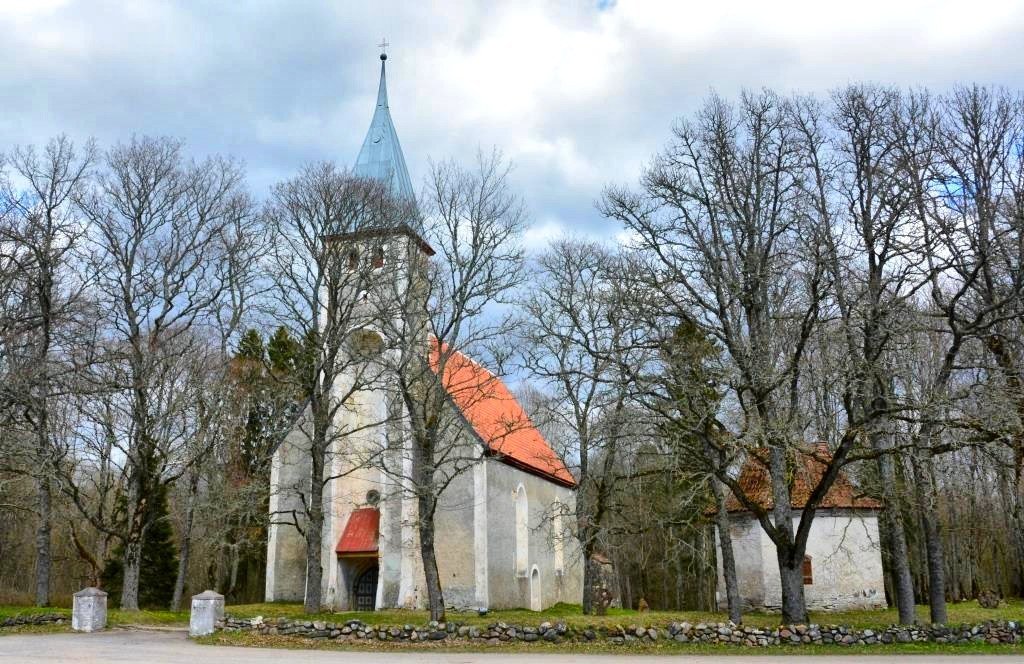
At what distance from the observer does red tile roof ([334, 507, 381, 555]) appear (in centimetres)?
2777

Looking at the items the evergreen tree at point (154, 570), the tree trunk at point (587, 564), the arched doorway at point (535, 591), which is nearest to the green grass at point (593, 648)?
the tree trunk at point (587, 564)

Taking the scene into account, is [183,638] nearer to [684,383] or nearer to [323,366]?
[323,366]

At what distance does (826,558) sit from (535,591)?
10858 mm

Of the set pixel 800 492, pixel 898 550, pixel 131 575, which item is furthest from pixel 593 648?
pixel 131 575

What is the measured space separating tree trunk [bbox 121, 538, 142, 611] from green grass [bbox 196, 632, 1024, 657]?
6090 mm

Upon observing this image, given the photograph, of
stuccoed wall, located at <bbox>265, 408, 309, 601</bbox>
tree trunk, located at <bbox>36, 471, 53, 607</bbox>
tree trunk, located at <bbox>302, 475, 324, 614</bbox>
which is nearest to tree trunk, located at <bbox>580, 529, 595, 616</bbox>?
tree trunk, located at <bbox>302, 475, 324, 614</bbox>

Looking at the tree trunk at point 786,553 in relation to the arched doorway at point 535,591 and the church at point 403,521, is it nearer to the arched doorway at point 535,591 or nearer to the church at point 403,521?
the church at point 403,521

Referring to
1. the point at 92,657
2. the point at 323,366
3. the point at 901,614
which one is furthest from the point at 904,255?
the point at 92,657

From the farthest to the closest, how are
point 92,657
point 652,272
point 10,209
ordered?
point 10,209 < point 652,272 < point 92,657

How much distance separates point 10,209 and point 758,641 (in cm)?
1999

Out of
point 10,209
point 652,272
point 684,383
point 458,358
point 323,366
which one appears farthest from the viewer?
point 458,358

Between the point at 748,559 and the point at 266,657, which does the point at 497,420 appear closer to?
the point at 748,559

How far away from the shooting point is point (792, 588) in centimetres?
1703

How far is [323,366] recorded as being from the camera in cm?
2306
